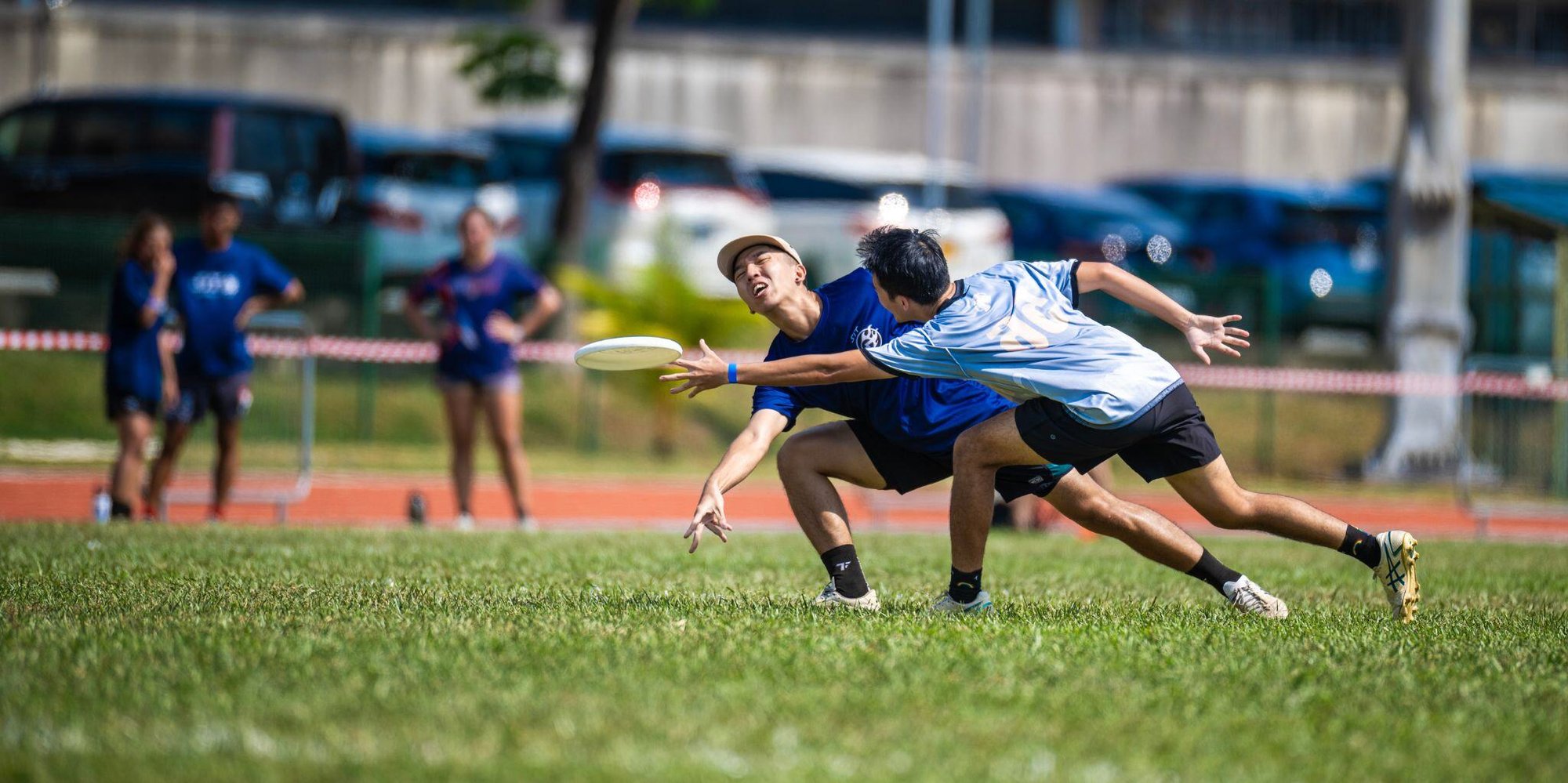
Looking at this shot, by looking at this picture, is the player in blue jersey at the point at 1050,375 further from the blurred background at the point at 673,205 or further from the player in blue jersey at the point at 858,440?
the blurred background at the point at 673,205

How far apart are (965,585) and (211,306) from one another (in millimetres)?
6835

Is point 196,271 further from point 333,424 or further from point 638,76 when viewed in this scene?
point 638,76

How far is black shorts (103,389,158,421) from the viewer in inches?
442

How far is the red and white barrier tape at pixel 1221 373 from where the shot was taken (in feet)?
47.7

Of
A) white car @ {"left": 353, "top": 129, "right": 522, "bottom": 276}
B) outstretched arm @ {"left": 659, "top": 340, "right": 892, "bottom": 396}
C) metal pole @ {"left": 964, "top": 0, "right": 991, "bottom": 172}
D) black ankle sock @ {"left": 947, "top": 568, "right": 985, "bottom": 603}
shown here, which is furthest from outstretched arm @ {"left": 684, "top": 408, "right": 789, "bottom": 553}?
metal pole @ {"left": 964, "top": 0, "right": 991, "bottom": 172}

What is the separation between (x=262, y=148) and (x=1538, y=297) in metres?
14.6

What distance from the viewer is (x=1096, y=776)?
3896mm

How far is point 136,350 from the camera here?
1123 cm

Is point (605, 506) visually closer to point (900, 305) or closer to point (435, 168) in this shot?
point (435, 168)

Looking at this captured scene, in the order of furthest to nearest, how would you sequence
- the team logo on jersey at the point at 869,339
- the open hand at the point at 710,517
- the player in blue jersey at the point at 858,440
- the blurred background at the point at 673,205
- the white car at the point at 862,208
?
the white car at the point at 862,208
the blurred background at the point at 673,205
the player in blue jersey at the point at 858,440
the team logo on jersey at the point at 869,339
the open hand at the point at 710,517

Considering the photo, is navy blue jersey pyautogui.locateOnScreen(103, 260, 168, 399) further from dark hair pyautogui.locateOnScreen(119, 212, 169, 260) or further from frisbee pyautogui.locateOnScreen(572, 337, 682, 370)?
frisbee pyautogui.locateOnScreen(572, 337, 682, 370)

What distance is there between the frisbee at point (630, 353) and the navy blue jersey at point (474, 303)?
205 inches

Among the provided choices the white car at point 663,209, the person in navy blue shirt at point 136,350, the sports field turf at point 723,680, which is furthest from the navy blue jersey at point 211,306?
the white car at point 663,209

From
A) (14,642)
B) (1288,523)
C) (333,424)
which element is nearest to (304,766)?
(14,642)
